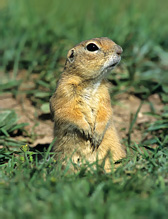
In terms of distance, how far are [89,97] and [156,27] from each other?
347 centimetres

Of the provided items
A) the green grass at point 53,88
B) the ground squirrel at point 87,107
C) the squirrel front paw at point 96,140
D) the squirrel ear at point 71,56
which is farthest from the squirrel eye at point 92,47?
the squirrel front paw at point 96,140

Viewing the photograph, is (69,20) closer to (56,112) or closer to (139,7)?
(139,7)

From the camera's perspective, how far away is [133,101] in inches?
217

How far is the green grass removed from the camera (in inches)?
89.7

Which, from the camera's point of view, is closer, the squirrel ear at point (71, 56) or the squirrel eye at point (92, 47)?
the squirrel eye at point (92, 47)

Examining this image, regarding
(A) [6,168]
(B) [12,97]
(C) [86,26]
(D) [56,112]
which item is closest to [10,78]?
(B) [12,97]

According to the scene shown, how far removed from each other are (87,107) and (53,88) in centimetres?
173

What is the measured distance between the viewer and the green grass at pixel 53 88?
228 centimetres

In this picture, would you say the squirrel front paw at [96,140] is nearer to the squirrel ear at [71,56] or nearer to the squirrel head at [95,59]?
the squirrel head at [95,59]

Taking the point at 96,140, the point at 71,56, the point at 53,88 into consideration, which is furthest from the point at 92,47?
the point at 53,88

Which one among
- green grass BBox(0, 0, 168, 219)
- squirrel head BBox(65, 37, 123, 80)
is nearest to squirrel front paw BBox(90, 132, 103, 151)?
green grass BBox(0, 0, 168, 219)

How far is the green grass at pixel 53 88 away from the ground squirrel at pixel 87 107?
0.27 metres

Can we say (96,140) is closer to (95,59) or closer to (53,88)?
(95,59)

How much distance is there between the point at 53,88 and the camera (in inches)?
210
